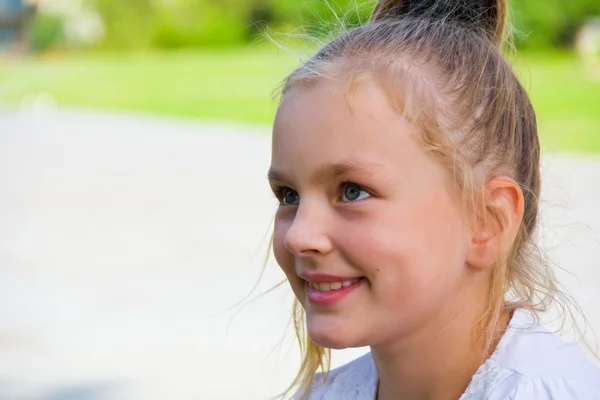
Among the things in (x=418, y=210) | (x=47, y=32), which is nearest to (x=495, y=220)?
(x=418, y=210)

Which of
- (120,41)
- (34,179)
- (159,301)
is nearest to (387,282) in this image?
(159,301)

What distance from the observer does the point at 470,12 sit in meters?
1.91

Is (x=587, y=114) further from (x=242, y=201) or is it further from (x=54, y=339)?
(x=54, y=339)

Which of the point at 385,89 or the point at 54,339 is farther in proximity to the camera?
the point at 54,339

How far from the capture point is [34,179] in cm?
772

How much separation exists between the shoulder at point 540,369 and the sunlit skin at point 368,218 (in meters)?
0.13

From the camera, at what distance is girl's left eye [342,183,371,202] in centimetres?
155

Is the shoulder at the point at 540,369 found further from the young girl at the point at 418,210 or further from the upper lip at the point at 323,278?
the upper lip at the point at 323,278

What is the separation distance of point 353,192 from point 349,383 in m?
0.55

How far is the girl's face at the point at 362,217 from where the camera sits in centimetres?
154

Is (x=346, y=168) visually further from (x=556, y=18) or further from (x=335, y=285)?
(x=556, y=18)

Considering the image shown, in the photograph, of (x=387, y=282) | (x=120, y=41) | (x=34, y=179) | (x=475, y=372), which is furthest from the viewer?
(x=120, y=41)

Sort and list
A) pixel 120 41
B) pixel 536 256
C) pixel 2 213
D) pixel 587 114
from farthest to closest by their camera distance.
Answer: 1. pixel 120 41
2. pixel 587 114
3. pixel 2 213
4. pixel 536 256

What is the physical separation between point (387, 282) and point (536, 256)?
442 millimetres
